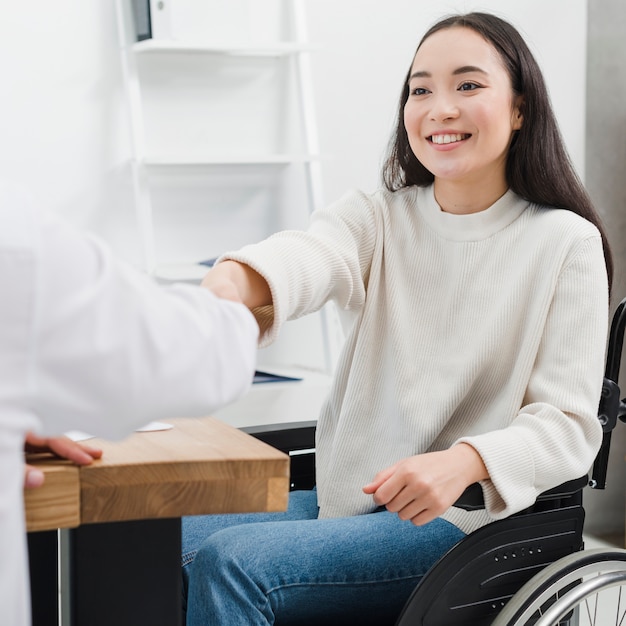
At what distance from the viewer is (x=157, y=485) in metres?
0.91

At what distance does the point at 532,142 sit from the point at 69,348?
1.07 m

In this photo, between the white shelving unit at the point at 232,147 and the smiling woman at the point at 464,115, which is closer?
the smiling woman at the point at 464,115

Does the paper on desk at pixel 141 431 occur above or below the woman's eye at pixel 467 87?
below

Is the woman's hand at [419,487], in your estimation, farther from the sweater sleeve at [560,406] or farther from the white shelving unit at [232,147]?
the white shelving unit at [232,147]

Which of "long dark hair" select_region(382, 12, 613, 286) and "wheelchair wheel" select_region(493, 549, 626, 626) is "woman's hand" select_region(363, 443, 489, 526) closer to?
"wheelchair wheel" select_region(493, 549, 626, 626)

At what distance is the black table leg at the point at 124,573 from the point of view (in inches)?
38.5

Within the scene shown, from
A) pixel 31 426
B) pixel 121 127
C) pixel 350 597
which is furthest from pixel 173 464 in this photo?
pixel 121 127

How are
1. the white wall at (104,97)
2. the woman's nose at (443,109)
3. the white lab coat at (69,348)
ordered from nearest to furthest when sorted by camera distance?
the white lab coat at (69,348) < the woman's nose at (443,109) < the white wall at (104,97)

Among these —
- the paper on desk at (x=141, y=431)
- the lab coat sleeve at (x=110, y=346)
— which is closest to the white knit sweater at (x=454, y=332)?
the paper on desk at (x=141, y=431)

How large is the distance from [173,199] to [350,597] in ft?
5.21

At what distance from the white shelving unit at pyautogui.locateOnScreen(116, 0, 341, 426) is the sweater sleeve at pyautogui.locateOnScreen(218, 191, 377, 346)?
39.7 inches

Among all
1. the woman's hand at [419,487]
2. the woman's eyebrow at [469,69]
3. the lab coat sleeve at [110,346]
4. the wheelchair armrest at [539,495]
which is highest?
the woman's eyebrow at [469,69]

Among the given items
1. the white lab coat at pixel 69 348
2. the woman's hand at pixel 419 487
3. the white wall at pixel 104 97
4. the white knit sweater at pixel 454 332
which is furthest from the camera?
the white wall at pixel 104 97

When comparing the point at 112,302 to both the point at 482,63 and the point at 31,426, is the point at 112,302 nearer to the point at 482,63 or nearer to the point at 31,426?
the point at 31,426
